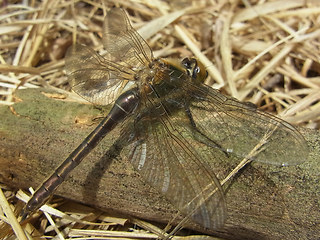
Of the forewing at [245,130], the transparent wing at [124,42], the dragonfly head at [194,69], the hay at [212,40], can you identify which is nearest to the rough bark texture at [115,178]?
the forewing at [245,130]

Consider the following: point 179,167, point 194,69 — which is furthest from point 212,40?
point 179,167

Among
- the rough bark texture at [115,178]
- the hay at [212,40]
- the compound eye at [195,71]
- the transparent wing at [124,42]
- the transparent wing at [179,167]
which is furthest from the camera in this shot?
the hay at [212,40]

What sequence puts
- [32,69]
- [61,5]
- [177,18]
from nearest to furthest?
[32,69]
[177,18]
[61,5]

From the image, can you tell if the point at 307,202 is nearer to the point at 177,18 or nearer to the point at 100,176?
the point at 100,176

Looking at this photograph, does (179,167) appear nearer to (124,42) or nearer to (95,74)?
(95,74)

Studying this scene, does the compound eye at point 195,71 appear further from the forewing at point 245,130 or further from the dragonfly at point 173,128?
the forewing at point 245,130

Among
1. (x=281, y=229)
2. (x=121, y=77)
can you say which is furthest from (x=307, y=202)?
(x=121, y=77)

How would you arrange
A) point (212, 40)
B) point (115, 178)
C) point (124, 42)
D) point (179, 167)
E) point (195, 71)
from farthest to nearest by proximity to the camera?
point (212, 40) → point (124, 42) → point (195, 71) → point (115, 178) → point (179, 167)
